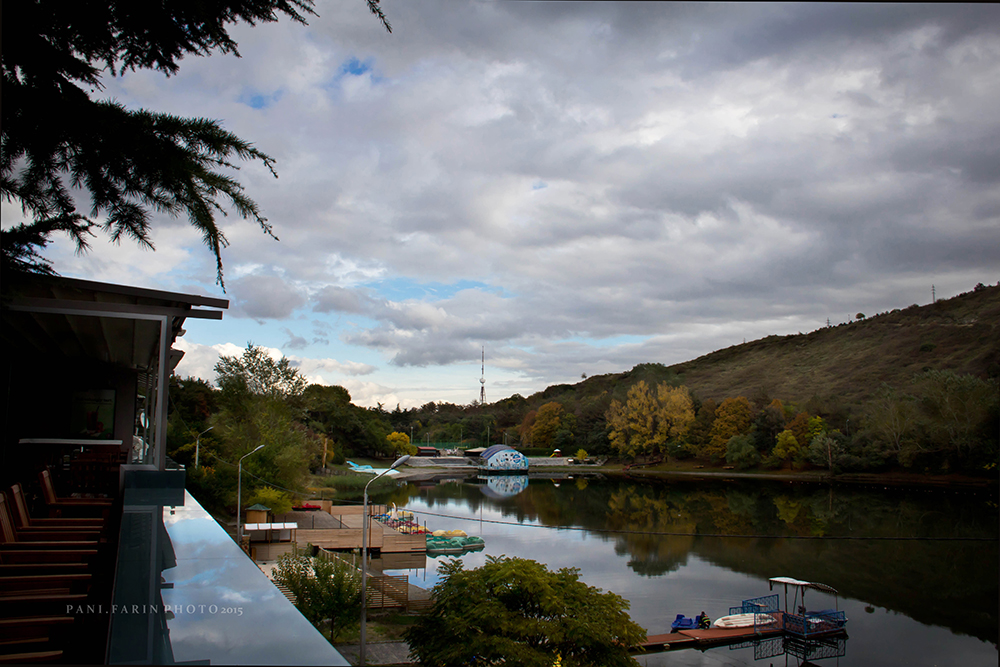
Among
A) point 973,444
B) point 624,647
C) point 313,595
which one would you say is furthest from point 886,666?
point 973,444

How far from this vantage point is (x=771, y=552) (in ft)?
78.6

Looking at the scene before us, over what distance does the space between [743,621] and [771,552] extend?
9.96 metres

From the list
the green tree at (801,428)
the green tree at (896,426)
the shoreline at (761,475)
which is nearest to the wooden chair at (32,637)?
the shoreline at (761,475)

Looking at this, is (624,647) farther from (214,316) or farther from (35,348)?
(35,348)

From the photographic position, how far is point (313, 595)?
41.0ft

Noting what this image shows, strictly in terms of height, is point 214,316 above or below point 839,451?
above

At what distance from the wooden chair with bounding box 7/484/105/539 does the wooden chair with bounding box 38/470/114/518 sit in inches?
39.4

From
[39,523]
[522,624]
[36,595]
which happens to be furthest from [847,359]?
[36,595]

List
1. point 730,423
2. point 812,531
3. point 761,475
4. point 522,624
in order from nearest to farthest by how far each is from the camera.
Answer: point 522,624 < point 812,531 < point 761,475 < point 730,423

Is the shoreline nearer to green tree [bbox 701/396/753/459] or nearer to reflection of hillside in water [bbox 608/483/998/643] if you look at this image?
reflection of hillside in water [bbox 608/483/998/643]

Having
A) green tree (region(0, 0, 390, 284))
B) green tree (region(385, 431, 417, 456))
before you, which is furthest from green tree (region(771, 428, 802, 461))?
green tree (region(0, 0, 390, 284))

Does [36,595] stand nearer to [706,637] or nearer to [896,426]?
[706,637]

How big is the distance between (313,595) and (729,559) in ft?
52.8

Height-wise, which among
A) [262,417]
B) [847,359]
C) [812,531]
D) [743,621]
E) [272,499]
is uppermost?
[847,359]
